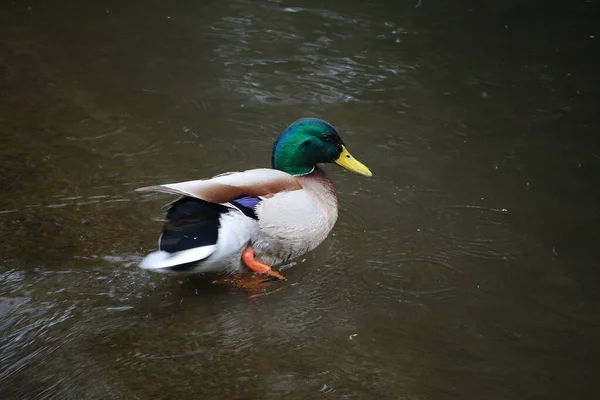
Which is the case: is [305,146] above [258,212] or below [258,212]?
above

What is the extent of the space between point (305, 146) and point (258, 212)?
29.5 inches

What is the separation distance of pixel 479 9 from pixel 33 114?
502cm

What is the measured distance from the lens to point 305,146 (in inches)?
200

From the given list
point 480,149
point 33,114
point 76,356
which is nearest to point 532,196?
point 480,149

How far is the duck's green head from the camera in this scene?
5.05 meters

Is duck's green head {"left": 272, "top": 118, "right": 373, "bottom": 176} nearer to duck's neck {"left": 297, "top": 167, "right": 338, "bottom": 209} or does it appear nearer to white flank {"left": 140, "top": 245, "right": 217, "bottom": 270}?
duck's neck {"left": 297, "top": 167, "right": 338, "bottom": 209}

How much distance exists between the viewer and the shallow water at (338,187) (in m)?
3.92

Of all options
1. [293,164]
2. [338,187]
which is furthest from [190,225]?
[338,187]

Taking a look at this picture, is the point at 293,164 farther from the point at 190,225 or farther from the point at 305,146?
the point at 190,225

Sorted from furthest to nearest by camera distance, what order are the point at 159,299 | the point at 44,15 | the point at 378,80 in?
the point at 44,15, the point at 378,80, the point at 159,299

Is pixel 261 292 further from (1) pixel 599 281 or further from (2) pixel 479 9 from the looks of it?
(2) pixel 479 9

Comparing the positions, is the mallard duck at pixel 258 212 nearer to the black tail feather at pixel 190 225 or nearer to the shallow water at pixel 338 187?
the black tail feather at pixel 190 225

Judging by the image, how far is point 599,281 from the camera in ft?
15.7

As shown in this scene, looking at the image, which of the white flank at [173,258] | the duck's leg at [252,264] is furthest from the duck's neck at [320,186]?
the white flank at [173,258]
